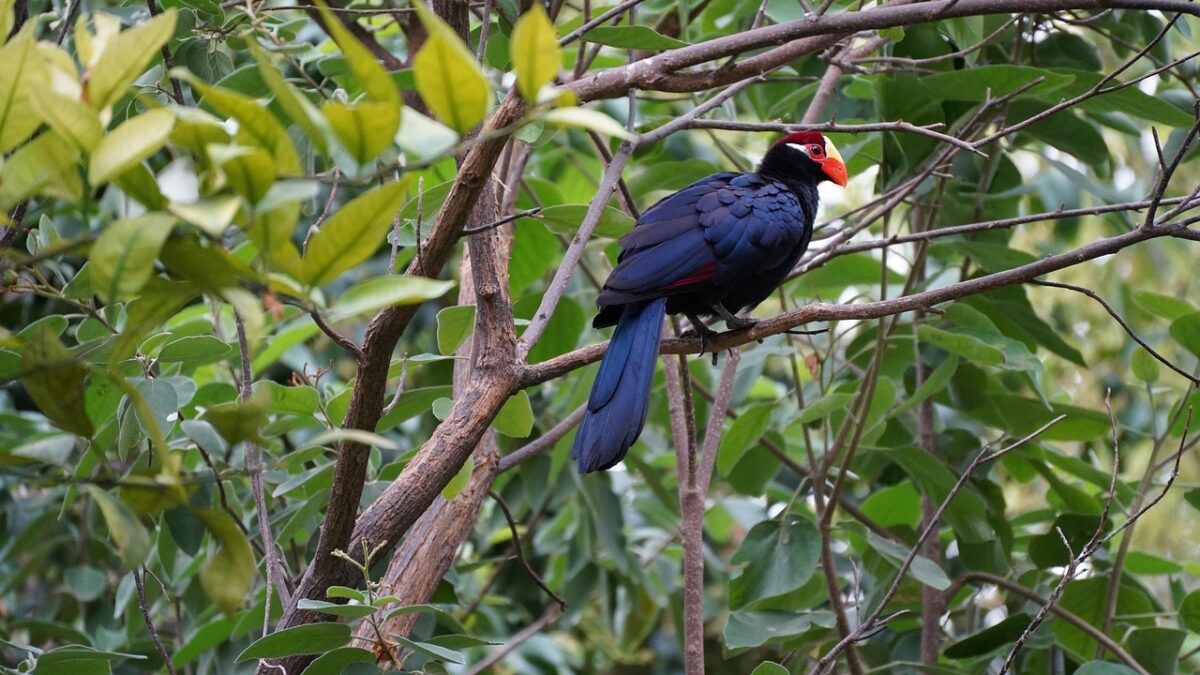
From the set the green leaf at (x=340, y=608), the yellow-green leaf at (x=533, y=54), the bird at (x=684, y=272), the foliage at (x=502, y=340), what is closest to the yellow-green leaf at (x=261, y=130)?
the foliage at (x=502, y=340)

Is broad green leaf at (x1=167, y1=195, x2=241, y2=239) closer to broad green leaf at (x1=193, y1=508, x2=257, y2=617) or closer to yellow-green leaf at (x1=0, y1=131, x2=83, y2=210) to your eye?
yellow-green leaf at (x1=0, y1=131, x2=83, y2=210)

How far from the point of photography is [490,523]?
428 centimetres

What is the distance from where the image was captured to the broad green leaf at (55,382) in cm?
115

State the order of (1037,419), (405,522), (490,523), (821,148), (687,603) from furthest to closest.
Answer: (490,523) < (821,148) < (1037,419) < (687,603) < (405,522)

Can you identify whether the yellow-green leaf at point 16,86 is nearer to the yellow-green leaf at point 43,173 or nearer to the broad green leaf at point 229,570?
the yellow-green leaf at point 43,173

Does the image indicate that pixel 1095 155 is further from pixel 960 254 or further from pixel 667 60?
pixel 667 60

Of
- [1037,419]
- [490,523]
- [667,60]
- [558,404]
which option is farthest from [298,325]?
[1037,419]

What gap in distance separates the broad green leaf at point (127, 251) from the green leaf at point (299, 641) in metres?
0.88

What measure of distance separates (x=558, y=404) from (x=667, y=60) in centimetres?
176

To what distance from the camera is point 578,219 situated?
7.11 ft

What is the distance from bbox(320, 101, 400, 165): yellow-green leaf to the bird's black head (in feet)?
8.02

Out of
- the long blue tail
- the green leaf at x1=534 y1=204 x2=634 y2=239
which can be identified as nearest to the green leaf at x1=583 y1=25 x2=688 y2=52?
the green leaf at x1=534 y1=204 x2=634 y2=239

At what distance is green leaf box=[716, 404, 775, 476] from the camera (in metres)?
2.70

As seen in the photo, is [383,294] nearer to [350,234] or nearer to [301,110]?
[350,234]
